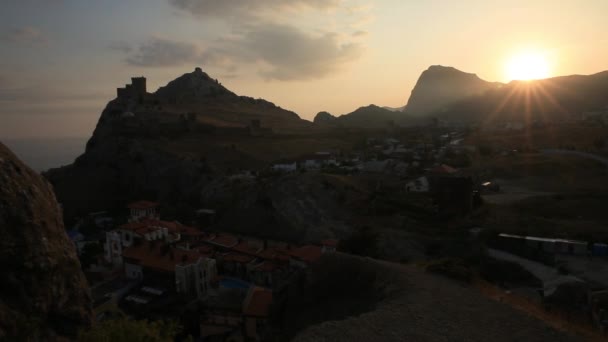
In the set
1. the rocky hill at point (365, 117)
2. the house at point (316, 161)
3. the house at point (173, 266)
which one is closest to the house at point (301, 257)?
the house at point (173, 266)

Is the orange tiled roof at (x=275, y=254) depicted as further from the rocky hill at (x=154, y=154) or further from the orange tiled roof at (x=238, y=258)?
the rocky hill at (x=154, y=154)

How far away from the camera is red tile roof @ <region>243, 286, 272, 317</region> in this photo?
1909 centimetres

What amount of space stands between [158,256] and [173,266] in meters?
1.85

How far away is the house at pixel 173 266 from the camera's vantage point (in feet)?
81.7

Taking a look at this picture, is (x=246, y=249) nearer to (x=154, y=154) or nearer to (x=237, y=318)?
(x=237, y=318)

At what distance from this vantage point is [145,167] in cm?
5972

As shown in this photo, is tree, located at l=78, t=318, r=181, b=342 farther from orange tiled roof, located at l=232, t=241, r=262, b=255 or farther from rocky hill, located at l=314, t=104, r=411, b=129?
rocky hill, located at l=314, t=104, r=411, b=129

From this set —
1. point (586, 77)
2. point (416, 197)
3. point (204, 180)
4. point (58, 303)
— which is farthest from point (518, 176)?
point (586, 77)

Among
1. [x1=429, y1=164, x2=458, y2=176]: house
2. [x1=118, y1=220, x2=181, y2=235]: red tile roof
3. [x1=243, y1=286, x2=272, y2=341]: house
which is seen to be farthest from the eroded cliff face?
[x1=429, y1=164, x2=458, y2=176]: house

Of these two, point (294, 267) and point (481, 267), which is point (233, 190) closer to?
point (294, 267)

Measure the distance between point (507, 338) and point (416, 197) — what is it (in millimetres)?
29563

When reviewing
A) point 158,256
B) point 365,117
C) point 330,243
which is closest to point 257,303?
point 330,243

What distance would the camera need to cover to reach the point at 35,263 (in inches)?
361

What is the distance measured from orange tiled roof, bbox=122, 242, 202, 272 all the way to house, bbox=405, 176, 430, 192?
2108 cm
